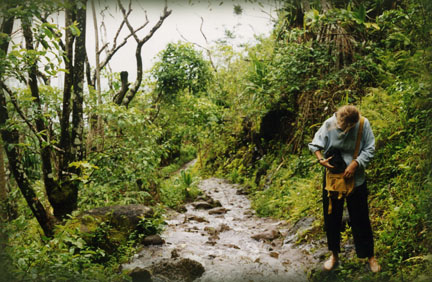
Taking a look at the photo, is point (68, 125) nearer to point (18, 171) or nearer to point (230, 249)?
point (18, 171)

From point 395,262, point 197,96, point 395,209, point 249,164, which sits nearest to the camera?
point 395,262

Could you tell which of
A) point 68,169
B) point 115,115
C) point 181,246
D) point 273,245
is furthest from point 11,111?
point 273,245

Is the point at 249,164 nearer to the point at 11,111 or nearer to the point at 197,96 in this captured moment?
the point at 197,96

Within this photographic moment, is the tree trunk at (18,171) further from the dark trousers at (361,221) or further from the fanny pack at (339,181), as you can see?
the dark trousers at (361,221)

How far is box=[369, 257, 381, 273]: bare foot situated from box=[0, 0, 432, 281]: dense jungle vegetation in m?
0.06

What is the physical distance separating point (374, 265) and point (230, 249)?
1.94m

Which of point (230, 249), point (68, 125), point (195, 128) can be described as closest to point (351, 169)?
point (230, 249)

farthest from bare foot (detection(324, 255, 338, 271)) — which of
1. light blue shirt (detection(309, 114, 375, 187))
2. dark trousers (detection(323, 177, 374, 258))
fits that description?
light blue shirt (detection(309, 114, 375, 187))

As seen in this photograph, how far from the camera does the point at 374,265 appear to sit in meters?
2.49

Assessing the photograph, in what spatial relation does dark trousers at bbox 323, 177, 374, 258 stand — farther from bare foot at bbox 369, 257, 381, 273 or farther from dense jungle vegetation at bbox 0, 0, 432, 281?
dense jungle vegetation at bbox 0, 0, 432, 281

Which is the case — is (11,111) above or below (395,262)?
above

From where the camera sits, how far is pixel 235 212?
6172mm

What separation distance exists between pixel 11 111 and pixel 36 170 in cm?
113

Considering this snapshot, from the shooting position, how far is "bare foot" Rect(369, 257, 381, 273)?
8.09 feet
